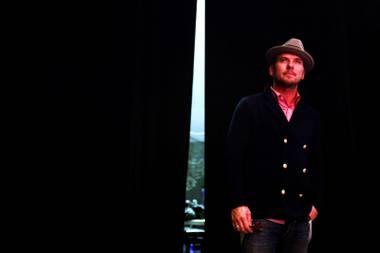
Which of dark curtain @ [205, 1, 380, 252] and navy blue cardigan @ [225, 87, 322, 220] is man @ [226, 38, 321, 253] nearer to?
navy blue cardigan @ [225, 87, 322, 220]

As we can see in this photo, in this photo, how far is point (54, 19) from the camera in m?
2.24

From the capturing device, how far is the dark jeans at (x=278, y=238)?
53.3 inches

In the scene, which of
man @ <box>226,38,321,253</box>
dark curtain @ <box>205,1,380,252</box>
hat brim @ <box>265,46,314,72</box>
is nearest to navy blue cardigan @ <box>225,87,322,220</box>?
man @ <box>226,38,321,253</box>

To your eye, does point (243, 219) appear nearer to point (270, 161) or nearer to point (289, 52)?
point (270, 161)

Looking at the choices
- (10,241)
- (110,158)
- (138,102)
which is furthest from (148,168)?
(10,241)

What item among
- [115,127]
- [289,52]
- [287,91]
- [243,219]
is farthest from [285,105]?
[115,127]

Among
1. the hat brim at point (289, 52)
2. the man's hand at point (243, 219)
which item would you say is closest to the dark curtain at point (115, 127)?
the hat brim at point (289, 52)

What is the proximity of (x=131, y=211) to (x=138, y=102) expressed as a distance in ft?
1.96

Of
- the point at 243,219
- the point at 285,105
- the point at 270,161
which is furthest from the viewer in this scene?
the point at 285,105

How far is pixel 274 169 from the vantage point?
1433 mm

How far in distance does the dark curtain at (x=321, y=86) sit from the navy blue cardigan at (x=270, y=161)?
59 cm

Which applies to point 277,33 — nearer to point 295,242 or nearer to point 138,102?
point 138,102

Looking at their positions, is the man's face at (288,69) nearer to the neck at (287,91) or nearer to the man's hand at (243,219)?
the neck at (287,91)

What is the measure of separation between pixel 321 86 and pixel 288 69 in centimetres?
69
